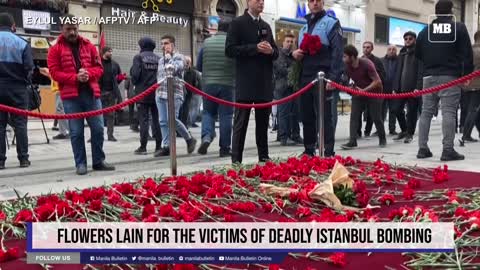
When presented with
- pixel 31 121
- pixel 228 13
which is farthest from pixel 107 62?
pixel 228 13

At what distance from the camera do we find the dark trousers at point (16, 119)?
21.1 ft

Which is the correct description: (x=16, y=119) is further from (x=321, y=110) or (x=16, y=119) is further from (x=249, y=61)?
(x=321, y=110)

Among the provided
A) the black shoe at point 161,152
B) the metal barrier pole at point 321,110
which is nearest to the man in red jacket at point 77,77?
the black shoe at point 161,152

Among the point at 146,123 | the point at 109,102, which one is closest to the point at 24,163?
the point at 146,123

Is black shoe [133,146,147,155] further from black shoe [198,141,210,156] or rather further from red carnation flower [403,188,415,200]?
red carnation flower [403,188,415,200]

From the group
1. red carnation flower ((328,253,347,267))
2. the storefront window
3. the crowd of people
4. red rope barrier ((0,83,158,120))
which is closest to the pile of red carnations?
red carnation flower ((328,253,347,267))

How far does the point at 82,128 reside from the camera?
5973mm

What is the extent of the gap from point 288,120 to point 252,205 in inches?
206

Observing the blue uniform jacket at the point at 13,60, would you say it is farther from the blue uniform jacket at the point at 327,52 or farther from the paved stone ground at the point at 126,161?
the blue uniform jacket at the point at 327,52

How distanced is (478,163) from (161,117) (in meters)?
3.94

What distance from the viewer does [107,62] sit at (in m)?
9.55

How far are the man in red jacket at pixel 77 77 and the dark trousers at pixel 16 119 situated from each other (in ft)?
3.10

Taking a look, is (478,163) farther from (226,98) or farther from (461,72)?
(226,98)

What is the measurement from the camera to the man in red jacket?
5809mm
